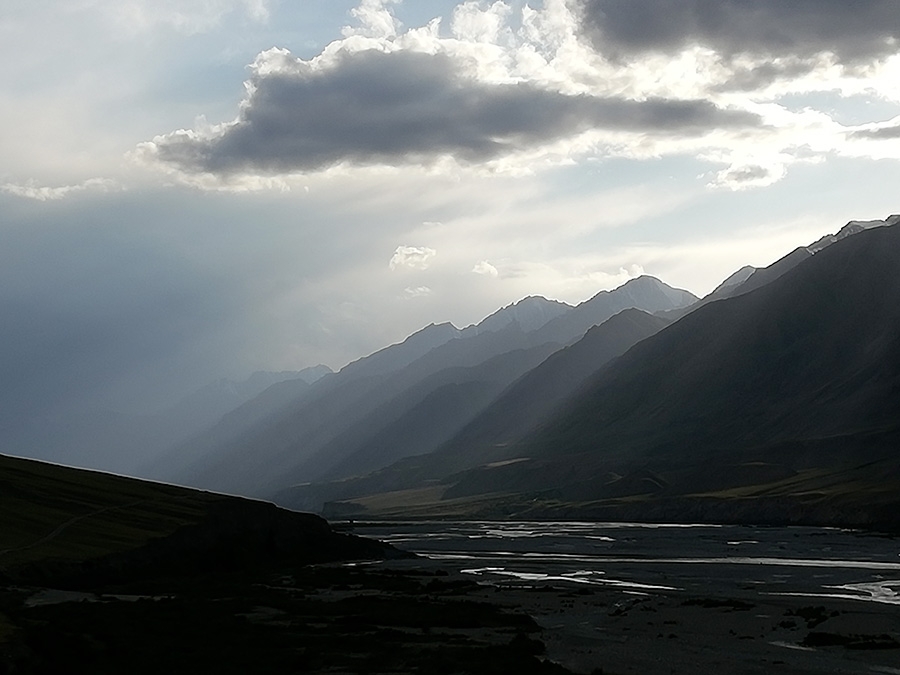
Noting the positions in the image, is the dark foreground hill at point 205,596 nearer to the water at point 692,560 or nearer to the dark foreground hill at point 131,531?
the dark foreground hill at point 131,531

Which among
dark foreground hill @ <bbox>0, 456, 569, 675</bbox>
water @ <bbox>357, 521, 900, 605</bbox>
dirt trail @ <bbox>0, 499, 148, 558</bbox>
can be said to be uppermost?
dirt trail @ <bbox>0, 499, 148, 558</bbox>

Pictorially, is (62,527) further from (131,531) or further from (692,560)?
(692,560)

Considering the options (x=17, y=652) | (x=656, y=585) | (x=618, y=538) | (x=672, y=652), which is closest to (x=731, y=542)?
(x=618, y=538)

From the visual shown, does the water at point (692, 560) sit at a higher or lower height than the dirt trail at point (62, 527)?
lower

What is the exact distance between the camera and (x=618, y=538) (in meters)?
168

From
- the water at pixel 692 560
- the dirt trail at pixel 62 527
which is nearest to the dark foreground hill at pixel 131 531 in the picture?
the dirt trail at pixel 62 527

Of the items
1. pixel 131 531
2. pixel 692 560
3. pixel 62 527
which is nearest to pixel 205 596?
pixel 62 527

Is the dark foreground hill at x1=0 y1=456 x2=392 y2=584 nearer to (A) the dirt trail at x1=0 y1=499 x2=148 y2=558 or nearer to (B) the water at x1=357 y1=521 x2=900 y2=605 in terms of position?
(A) the dirt trail at x1=0 y1=499 x2=148 y2=558

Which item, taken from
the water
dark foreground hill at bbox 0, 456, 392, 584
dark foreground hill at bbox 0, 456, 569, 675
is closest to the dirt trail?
dark foreground hill at bbox 0, 456, 392, 584

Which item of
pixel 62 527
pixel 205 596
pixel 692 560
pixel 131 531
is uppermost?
pixel 62 527

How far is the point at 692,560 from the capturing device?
11938 centimetres

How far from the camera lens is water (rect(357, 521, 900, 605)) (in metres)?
89.4

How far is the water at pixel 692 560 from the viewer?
89.4 meters

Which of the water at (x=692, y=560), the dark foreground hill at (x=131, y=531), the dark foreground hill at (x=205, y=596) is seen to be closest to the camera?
the dark foreground hill at (x=205, y=596)
